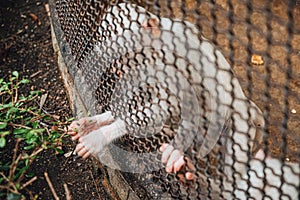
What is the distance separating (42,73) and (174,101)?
1.16 m

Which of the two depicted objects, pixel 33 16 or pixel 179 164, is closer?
pixel 179 164

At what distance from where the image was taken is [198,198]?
1.54 m

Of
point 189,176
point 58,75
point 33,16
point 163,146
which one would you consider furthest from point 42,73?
point 189,176

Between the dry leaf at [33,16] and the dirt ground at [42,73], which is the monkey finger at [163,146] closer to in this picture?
the dirt ground at [42,73]

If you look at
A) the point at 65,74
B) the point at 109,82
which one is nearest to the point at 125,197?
the point at 109,82

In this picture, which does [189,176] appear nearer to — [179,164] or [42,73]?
[179,164]

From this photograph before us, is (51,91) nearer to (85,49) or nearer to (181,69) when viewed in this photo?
(85,49)

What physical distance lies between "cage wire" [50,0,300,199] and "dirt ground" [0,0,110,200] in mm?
206

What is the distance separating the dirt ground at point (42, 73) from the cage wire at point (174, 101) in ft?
0.67

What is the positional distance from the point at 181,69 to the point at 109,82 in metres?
0.43

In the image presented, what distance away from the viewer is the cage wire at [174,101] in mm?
1401


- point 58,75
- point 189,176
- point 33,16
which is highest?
point 33,16

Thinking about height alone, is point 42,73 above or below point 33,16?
below

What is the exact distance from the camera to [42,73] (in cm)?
249
